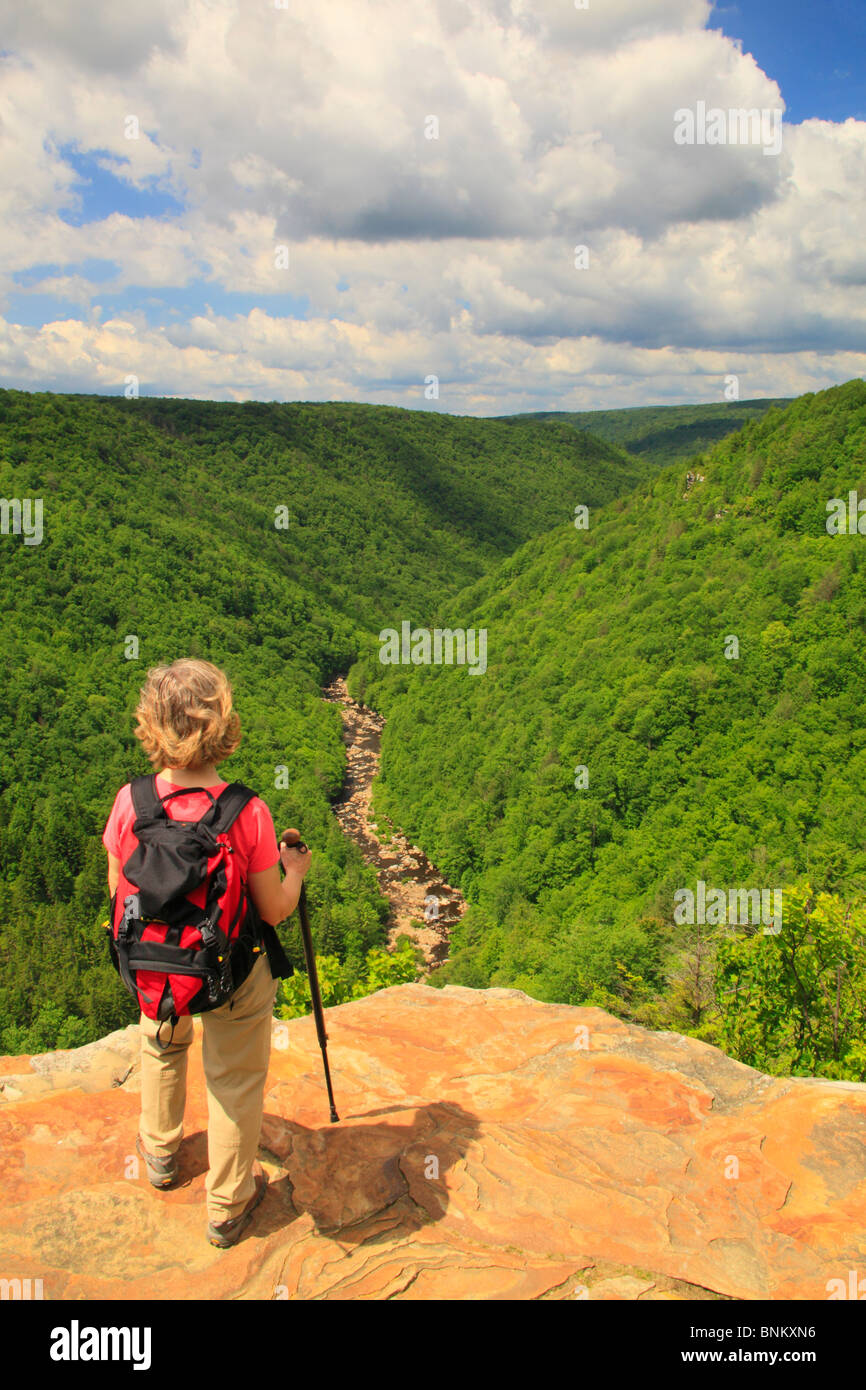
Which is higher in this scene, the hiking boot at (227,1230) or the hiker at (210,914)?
the hiker at (210,914)

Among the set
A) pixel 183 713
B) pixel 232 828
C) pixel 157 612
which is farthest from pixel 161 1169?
pixel 157 612

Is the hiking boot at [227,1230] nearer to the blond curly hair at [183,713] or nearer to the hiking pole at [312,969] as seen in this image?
the hiking pole at [312,969]

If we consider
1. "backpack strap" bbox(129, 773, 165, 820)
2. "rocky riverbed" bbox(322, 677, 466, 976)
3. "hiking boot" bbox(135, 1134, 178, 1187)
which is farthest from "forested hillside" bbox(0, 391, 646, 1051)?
"backpack strap" bbox(129, 773, 165, 820)

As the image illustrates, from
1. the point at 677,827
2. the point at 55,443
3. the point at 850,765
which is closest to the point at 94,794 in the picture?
the point at 677,827

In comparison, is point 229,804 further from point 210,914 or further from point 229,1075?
point 229,1075

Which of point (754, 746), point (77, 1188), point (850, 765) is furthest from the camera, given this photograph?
→ point (754, 746)

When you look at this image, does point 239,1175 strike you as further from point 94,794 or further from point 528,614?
point 528,614

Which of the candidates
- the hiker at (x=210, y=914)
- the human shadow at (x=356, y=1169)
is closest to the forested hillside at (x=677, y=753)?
the human shadow at (x=356, y=1169)
